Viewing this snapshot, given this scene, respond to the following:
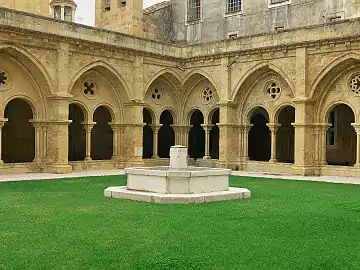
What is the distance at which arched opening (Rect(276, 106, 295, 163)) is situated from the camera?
967 inches

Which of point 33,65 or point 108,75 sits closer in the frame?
point 33,65

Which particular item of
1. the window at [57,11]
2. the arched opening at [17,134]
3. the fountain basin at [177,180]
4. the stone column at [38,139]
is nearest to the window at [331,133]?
the stone column at [38,139]

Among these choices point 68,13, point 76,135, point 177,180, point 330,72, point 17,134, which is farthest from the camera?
point 68,13

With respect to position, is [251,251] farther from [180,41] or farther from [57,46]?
[180,41]

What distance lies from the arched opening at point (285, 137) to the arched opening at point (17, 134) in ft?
37.0

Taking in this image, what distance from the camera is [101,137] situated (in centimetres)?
2500

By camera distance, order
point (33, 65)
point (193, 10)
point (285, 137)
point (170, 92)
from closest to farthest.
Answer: point (33, 65), point (170, 92), point (285, 137), point (193, 10)

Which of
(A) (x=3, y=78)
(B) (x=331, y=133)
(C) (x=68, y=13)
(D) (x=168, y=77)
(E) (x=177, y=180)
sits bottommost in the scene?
(E) (x=177, y=180)

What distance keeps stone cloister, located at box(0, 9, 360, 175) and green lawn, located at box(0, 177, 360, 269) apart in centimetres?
654

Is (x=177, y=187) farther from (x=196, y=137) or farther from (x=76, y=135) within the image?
(x=196, y=137)

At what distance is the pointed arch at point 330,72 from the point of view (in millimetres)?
17625

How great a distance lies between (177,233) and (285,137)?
707 inches

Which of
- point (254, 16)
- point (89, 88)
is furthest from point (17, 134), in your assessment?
point (254, 16)

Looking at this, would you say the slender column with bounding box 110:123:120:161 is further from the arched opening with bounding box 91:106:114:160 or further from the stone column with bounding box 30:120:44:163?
the arched opening with bounding box 91:106:114:160
